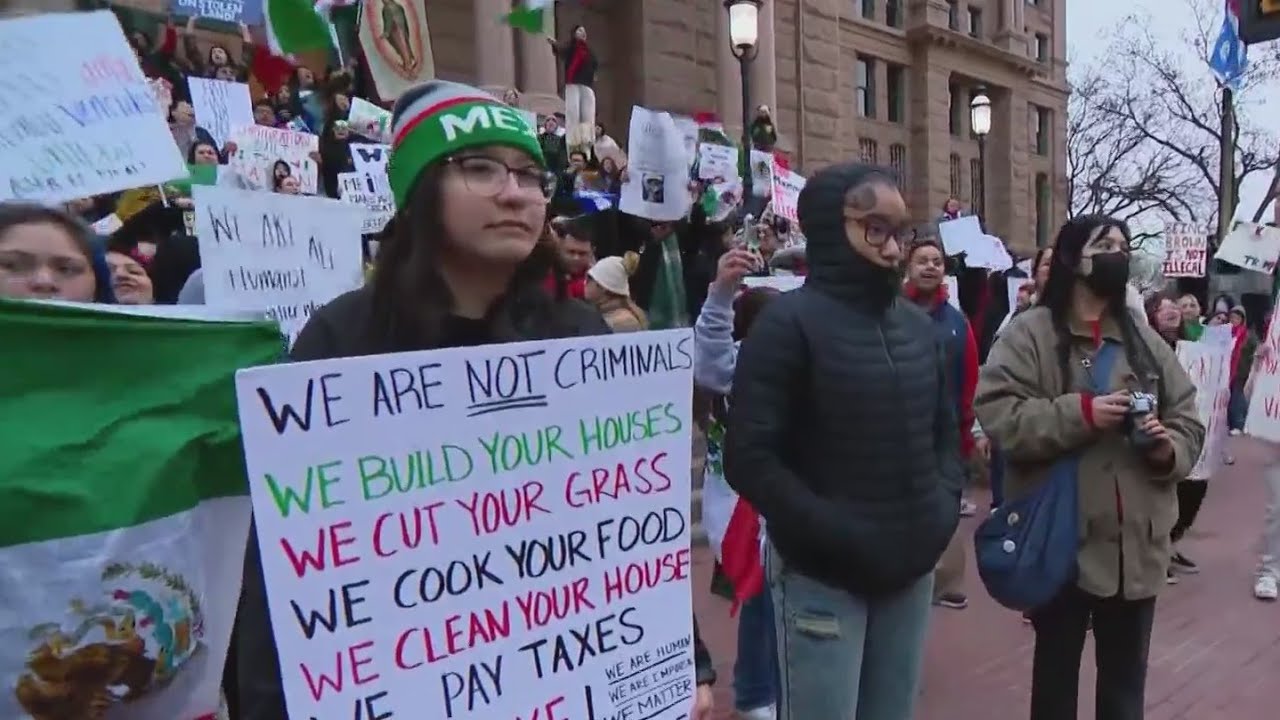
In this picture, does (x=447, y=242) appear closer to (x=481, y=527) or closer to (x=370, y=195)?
(x=481, y=527)

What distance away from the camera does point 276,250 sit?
14.3 ft

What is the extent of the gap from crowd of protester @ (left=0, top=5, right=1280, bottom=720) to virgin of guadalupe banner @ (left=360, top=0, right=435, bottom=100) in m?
5.39

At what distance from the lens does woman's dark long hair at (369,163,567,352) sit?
5.95 feet

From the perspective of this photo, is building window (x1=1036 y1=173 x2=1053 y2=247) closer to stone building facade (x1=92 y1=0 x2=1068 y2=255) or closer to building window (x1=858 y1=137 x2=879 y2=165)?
stone building facade (x1=92 y1=0 x2=1068 y2=255)

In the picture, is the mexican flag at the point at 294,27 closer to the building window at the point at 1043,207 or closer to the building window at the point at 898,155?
the building window at the point at 898,155

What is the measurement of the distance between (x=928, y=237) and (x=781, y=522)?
3.56 m

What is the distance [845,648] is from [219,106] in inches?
282

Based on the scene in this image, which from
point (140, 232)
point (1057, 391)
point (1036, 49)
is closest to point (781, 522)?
point (1057, 391)

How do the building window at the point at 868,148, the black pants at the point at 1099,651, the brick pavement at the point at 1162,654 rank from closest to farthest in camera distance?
the black pants at the point at 1099,651 < the brick pavement at the point at 1162,654 < the building window at the point at 868,148

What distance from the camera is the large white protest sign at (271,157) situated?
22.4 ft

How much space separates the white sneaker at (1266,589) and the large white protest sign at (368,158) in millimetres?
5979

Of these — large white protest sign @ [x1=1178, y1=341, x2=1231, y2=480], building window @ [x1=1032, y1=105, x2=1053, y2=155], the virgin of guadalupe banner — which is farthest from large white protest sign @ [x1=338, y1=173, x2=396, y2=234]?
building window @ [x1=1032, y1=105, x2=1053, y2=155]

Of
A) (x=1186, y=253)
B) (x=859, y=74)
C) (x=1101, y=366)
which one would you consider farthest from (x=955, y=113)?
(x=1101, y=366)

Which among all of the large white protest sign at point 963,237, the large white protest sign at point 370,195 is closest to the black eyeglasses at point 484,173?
the large white protest sign at point 370,195
